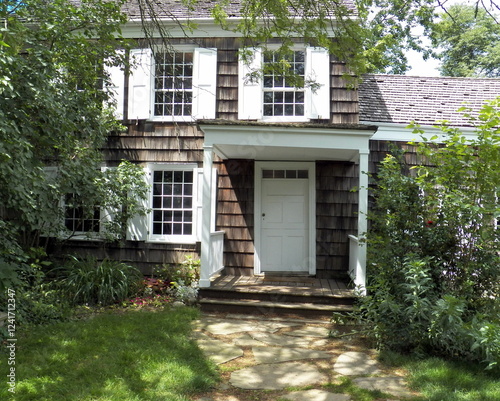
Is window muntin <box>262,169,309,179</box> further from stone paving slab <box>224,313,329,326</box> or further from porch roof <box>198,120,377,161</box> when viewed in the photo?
stone paving slab <box>224,313,329,326</box>

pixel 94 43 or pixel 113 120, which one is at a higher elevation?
pixel 94 43

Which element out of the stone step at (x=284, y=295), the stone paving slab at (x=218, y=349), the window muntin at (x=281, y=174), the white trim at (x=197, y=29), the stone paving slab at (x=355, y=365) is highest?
the white trim at (x=197, y=29)

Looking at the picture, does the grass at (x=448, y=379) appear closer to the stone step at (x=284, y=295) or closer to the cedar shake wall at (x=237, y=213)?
the stone step at (x=284, y=295)

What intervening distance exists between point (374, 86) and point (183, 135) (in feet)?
14.7

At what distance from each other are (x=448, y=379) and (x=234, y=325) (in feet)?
9.16

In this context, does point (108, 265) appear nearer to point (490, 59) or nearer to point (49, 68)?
point (49, 68)

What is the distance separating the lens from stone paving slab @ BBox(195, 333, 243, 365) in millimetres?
4496

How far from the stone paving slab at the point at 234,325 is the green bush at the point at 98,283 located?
157 cm

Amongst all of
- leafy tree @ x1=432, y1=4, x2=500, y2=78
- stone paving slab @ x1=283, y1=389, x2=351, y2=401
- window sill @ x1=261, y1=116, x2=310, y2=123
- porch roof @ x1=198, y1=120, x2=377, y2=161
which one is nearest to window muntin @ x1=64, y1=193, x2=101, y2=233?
porch roof @ x1=198, y1=120, x2=377, y2=161

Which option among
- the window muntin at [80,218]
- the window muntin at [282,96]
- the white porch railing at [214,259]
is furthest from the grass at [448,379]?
the window muntin at [80,218]

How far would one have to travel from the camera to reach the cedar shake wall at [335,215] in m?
8.04

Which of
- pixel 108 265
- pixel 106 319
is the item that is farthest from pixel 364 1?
pixel 108 265

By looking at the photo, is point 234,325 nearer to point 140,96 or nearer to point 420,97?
point 140,96

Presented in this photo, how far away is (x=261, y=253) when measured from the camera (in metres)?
8.29
